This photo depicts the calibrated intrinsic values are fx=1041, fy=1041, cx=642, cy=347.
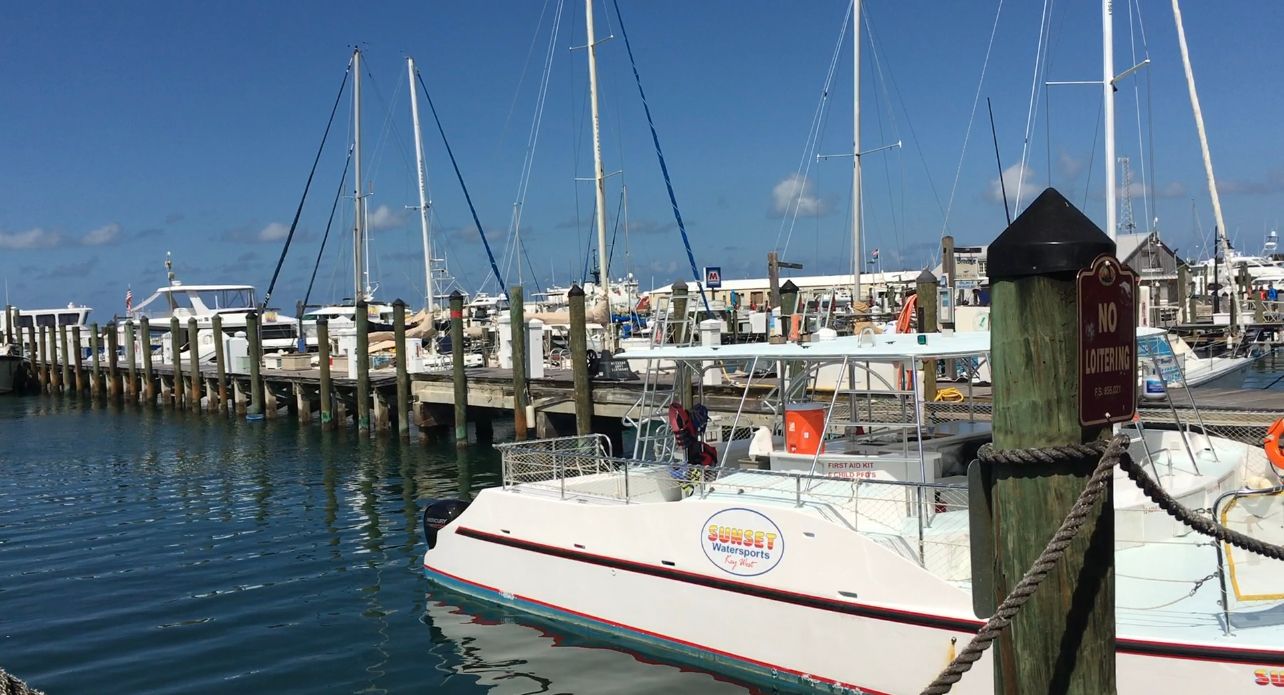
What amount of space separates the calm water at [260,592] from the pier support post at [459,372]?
0.63 meters

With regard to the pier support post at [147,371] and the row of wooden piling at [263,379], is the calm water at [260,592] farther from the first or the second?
the pier support post at [147,371]

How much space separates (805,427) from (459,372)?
550 inches

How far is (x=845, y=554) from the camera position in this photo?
317 inches

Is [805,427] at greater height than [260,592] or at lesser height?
greater

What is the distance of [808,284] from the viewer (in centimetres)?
6794

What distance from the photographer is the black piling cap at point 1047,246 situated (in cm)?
348

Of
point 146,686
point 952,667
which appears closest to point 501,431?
point 146,686

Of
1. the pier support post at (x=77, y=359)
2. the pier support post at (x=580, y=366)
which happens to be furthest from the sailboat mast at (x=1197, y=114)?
the pier support post at (x=77, y=359)

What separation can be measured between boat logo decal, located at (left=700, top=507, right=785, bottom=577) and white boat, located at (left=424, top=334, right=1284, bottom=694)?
0.01m

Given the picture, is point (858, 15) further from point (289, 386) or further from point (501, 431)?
point (289, 386)

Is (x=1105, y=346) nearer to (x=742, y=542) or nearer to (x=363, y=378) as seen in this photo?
(x=742, y=542)

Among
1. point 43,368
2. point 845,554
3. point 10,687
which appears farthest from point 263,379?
point 10,687

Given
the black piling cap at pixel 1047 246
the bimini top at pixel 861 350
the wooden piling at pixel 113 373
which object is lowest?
the wooden piling at pixel 113 373

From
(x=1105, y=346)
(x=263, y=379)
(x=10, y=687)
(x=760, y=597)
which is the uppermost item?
(x=1105, y=346)
